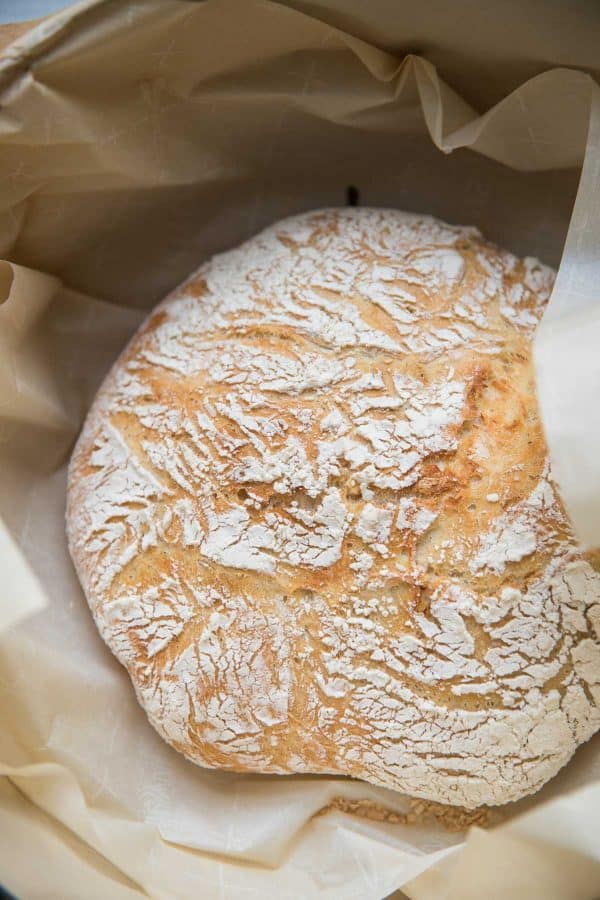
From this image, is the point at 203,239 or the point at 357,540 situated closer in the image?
the point at 357,540

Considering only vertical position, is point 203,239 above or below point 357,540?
above

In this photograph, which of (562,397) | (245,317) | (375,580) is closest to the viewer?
(562,397)

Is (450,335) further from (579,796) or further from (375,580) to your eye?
(579,796)

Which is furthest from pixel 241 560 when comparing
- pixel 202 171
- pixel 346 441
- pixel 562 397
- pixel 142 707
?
pixel 202 171
